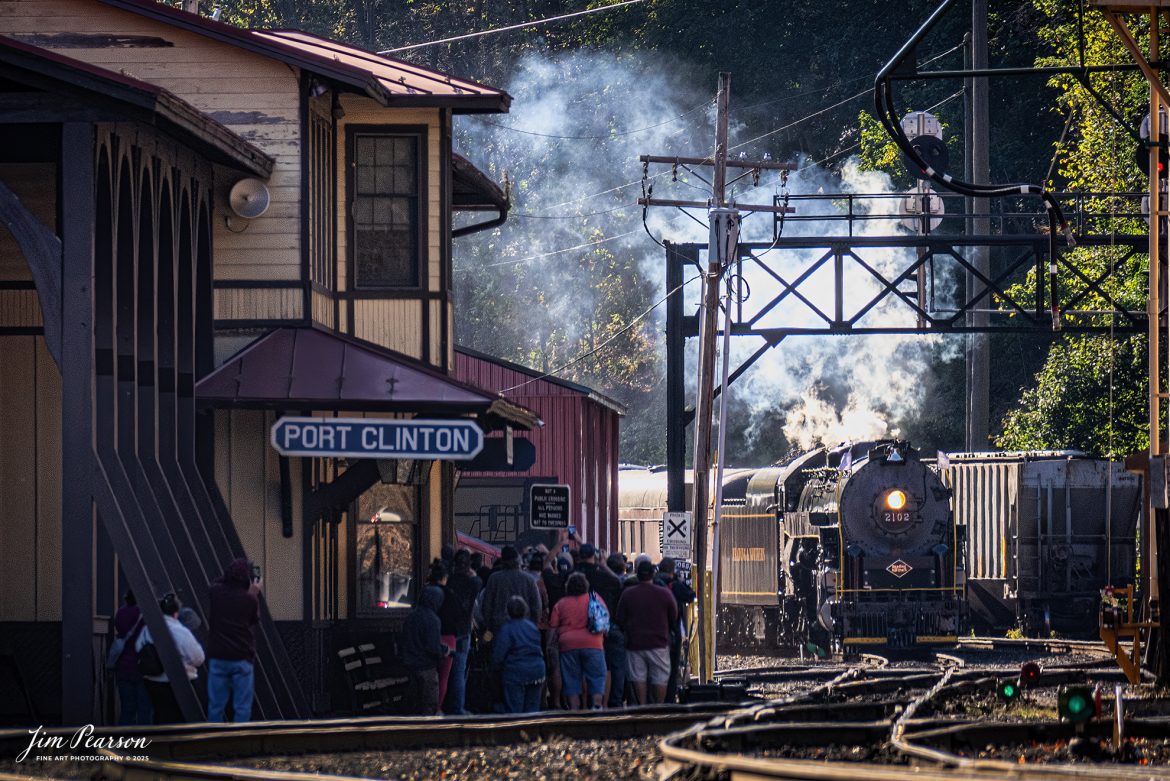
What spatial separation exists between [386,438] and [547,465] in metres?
15.6

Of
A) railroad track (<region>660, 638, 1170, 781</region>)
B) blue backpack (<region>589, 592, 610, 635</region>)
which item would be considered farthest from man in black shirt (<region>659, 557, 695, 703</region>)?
railroad track (<region>660, 638, 1170, 781</region>)

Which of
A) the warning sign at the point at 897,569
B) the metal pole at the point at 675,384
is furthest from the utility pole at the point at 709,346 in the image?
the warning sign at the point at 897,569

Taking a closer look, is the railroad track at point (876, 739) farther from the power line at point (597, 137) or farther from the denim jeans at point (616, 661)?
the power line at point (597, 137)

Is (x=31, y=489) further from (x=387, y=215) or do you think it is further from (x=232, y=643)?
(x=387, y=215)

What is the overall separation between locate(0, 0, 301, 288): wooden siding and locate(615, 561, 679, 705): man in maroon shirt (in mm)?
4785

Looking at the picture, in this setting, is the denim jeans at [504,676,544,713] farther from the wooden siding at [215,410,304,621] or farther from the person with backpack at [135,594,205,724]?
the person with backpack at [135,594,205,724]

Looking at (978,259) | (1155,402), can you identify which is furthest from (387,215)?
(978,259)

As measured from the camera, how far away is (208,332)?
18734 millimetres

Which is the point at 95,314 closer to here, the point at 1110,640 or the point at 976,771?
the point at 976,771

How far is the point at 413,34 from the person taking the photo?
70.2 meters

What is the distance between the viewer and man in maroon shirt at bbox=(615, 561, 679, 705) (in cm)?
1825

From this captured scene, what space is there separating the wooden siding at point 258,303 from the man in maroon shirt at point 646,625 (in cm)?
447

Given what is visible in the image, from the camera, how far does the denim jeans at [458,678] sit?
690 inches
